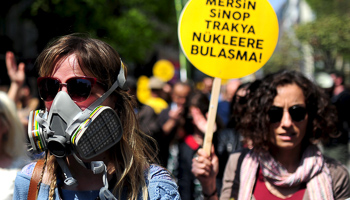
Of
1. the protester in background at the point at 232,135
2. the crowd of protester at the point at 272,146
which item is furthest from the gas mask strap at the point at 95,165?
the protester in background at the point at 232,135

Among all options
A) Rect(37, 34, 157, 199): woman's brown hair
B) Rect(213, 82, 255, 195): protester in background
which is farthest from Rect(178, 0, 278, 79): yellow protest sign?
Rect(37, 34, 157, 199): woman's brown hair

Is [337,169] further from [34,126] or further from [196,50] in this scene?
[34,126]

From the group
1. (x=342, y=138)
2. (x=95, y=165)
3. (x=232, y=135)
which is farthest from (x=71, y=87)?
(x=342, y=138)

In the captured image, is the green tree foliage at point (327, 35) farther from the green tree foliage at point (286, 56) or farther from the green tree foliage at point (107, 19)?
the green tree foliage at point (107, 19)

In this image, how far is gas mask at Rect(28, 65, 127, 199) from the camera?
2007mm

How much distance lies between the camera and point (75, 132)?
201cm

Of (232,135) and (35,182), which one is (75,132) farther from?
(232,135)

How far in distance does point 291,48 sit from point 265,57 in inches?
708

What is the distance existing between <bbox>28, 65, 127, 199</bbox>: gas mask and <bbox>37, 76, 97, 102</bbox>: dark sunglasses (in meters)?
0.04

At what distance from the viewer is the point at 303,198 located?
2986mm

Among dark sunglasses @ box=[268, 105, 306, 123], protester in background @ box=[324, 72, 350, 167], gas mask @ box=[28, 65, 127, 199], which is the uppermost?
gas mask @ box=[28, 65, 127, 199]

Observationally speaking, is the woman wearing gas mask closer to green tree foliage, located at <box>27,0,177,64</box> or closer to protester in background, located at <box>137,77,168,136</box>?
protester in background, located at <box>137,77,168,136</box>

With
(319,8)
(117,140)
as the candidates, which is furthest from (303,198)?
(319,8)

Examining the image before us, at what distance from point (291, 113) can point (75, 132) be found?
5.08 ft
